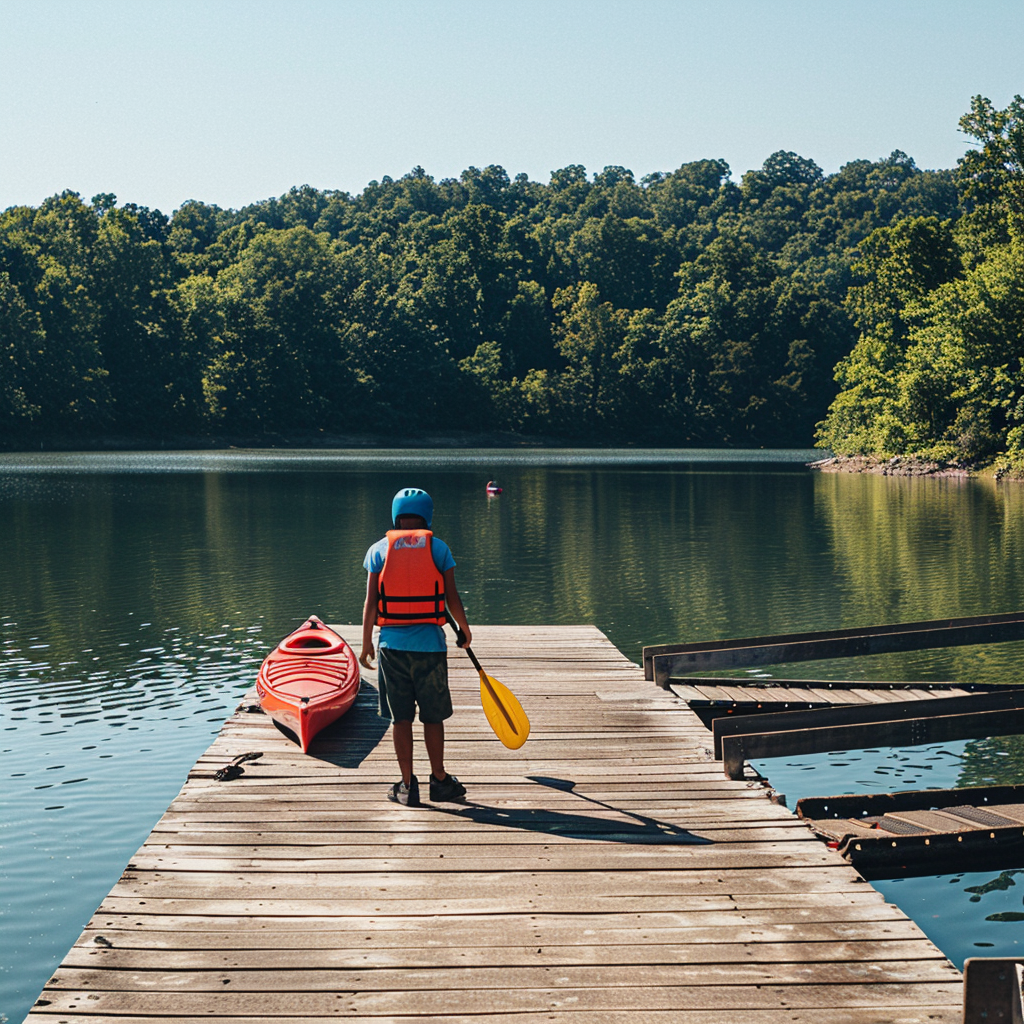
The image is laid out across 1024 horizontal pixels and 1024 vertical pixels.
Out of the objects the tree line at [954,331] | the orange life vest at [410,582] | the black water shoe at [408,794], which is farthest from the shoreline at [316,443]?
the orange life vest at [410,582]

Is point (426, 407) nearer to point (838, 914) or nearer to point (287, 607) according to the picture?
point (287, 607)

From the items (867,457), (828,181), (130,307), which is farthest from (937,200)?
(130,307)

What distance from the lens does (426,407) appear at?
4481 inches

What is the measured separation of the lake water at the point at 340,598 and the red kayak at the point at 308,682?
1378 millimetres

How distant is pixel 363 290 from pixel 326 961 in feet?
385

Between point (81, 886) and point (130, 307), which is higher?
point (130, 307)

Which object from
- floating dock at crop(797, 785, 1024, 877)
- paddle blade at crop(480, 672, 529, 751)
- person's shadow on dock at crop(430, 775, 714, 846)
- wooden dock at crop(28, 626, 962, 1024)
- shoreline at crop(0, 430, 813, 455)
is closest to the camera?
wooden dock at crop(28, 626, 962, 1024)

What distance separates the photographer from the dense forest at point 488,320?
79.1 m

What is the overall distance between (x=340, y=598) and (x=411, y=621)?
15061 mm

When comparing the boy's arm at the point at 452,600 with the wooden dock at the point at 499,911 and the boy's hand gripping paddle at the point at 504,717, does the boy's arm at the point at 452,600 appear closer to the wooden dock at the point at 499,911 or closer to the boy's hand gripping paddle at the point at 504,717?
the boy's hand gripping paddle at the point at 504,717

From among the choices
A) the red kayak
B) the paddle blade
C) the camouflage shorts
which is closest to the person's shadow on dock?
the camouflage shorts

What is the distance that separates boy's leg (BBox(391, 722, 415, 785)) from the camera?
732 cm

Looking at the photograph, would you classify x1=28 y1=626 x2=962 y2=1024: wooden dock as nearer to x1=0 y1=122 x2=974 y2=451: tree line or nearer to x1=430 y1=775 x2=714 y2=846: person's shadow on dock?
x1=430 y1=775 x2=714 y2=846: person's shadow on dock

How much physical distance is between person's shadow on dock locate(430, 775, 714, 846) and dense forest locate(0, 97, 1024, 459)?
63.7 meters
